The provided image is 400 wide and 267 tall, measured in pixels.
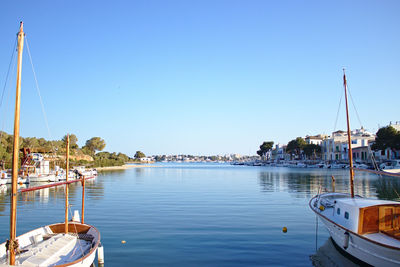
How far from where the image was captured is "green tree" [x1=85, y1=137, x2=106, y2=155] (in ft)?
503

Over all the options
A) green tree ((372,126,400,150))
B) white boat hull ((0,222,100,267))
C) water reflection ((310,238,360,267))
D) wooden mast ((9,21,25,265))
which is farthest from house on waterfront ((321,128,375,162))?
wooden mast ((9,21,25,265))

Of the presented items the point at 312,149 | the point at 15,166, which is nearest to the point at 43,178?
the point at 15,166

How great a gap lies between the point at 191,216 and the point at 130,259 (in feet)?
35.6

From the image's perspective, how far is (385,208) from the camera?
44.8ft

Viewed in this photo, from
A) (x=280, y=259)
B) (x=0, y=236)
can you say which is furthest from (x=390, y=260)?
(x=0, y=236)

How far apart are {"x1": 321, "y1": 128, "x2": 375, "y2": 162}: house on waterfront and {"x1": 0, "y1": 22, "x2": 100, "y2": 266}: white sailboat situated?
115149mm

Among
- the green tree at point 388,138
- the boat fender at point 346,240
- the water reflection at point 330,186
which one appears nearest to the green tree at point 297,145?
the green tree at point 388,138

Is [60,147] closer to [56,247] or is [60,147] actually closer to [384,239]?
[56,247]

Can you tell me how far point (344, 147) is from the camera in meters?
126

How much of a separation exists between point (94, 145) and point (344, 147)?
114376mm

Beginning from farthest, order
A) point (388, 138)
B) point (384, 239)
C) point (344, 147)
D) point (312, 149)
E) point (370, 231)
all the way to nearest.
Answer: point (312, 149)
point (344, 147)
point (388, 138)
point (370, 231)
point (384, 239)

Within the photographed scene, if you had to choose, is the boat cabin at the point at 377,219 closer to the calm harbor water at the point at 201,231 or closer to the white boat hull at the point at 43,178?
the calm harbor water at the point at 201,231

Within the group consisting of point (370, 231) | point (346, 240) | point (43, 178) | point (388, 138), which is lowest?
point (43, 178)

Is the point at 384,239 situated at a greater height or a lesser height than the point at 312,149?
lesser
